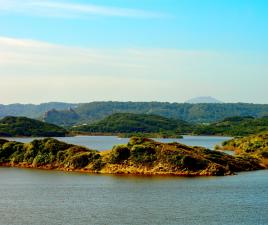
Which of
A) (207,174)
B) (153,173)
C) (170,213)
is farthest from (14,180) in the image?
(170,213)

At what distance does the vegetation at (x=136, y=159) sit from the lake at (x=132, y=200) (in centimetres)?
524

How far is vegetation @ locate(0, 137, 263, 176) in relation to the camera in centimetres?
8938

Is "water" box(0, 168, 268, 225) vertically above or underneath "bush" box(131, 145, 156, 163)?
underneath

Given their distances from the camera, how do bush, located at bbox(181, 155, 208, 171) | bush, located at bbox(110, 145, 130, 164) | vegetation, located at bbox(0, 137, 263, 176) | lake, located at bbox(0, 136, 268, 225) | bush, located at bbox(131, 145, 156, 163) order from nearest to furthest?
lake, located at bbox(0, 136, 268, 225)
bush, located at bbox(181, 155, 208, 171)
vegetation, located at bbox(0, 137, 263, 176)
bush, located at bbox(131, 145, 156, 163)
bush, located at bbox(110, 145, 130, 164)

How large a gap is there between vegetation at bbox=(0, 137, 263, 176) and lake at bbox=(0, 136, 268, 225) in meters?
5.24

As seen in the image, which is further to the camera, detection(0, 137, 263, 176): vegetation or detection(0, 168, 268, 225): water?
detection(0, 137, 263, 176): vegetation

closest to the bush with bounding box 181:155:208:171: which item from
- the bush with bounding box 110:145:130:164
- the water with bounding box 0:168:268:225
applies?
the water with bounding box 0:168:268:225

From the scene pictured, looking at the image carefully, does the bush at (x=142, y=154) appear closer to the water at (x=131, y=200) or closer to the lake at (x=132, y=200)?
the lake at (x=132, y=200)

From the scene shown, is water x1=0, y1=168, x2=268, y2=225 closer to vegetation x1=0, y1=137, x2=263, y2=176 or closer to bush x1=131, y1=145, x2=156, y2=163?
vegetation x1=0, y1=137, x2=263, y2=176

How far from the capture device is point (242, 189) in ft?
233

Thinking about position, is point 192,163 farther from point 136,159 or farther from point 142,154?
point 136,159

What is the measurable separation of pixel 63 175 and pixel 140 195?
2461cm

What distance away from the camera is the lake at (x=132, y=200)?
53281mm

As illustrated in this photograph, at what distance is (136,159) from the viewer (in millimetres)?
92000
